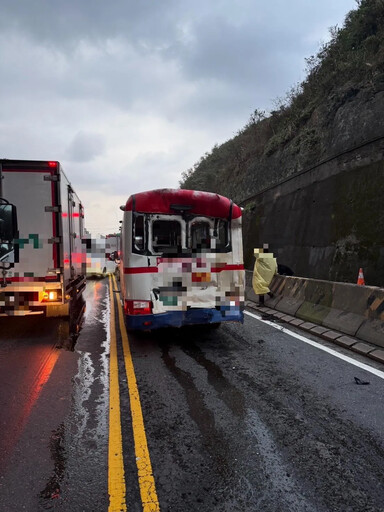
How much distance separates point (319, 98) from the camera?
58.9 feet

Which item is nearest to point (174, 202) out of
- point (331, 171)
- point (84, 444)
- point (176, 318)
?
point (176, 318)

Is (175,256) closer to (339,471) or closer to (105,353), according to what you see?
(105,353)

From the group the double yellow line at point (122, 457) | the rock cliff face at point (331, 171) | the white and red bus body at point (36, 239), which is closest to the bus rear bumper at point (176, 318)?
the double yellow line at point (122, 457)

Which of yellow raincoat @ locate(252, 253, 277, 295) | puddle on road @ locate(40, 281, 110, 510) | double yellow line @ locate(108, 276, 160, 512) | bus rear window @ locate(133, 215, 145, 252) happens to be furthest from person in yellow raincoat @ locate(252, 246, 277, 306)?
double yellow line @ locate(108, 276, 160, 512)

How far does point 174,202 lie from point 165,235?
593mm

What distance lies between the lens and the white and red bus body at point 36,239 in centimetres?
657

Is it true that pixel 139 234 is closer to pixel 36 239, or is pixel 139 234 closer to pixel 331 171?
pixel 36 239

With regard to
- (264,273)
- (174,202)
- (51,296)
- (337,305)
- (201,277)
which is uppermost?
(174,202)

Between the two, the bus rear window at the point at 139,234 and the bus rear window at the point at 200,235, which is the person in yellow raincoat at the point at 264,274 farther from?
the bus rear window at the point at 139,234

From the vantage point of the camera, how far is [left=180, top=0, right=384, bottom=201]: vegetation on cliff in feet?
49.7

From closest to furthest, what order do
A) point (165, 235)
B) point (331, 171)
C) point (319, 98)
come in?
point (165, 235) < point (331, 171) < point (319, 98)

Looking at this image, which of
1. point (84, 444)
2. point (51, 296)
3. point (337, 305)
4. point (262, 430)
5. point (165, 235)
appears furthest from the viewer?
point (337, 305)

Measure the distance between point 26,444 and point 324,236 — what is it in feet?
36.8

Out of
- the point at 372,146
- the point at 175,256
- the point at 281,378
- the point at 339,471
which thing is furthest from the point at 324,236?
the point at 339,471
